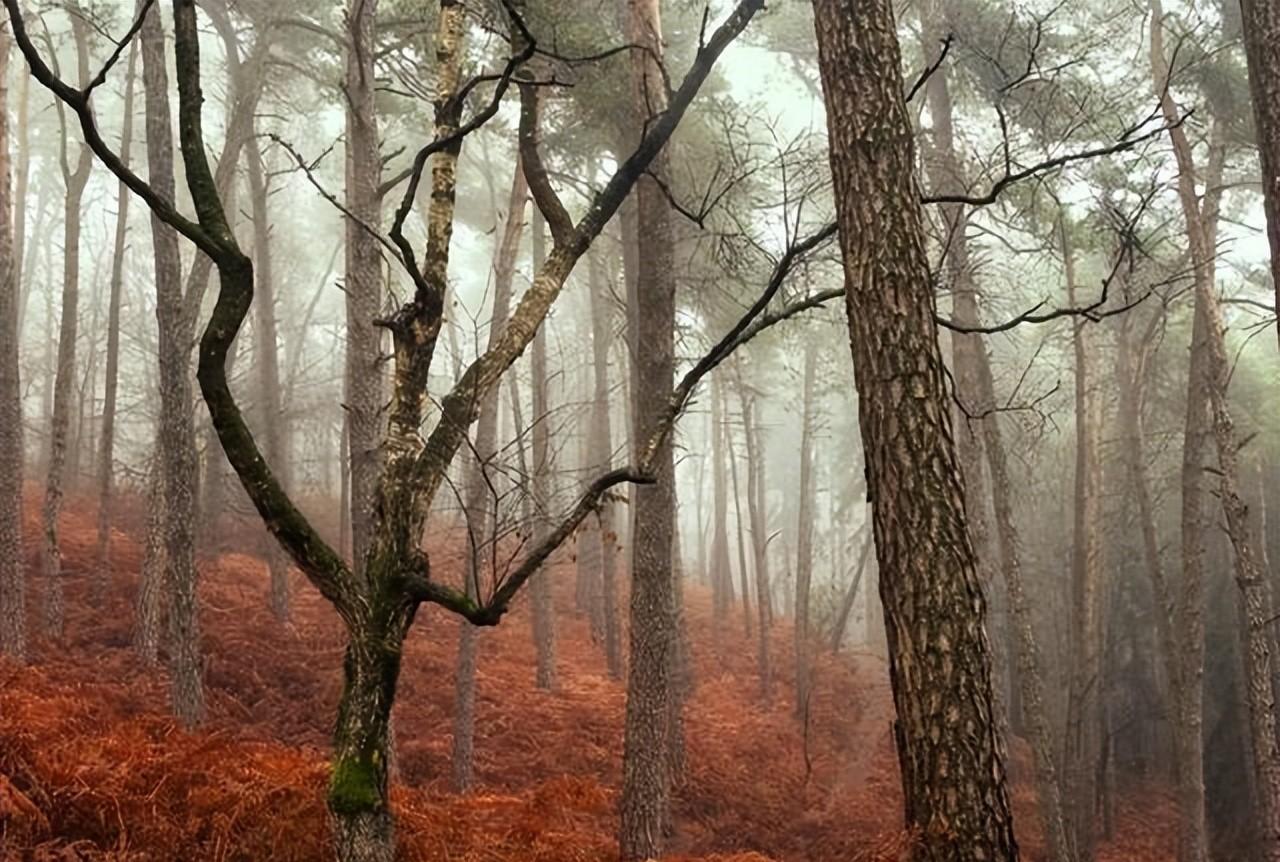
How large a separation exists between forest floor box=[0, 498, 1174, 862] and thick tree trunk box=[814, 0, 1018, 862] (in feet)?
1.16

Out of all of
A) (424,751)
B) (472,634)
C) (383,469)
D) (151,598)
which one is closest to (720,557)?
(472,634)

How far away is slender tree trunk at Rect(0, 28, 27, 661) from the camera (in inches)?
354

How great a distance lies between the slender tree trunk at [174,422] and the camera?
827cm

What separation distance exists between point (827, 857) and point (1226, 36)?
10571 mm

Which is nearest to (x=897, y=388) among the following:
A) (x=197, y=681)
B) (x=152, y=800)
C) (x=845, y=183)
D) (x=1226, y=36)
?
(x=845, y=183)

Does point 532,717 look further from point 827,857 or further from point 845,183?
point 845,183

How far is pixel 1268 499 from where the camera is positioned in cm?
1895

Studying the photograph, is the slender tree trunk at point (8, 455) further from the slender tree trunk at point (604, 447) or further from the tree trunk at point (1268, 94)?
the tree trunk at point (1268, 94)

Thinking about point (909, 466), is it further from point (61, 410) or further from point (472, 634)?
point (61, 410)

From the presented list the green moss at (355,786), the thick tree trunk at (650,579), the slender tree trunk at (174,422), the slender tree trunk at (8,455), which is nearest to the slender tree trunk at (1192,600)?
the thick tree trunk at (650,579)

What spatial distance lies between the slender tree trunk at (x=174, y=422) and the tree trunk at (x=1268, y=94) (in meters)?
8.04

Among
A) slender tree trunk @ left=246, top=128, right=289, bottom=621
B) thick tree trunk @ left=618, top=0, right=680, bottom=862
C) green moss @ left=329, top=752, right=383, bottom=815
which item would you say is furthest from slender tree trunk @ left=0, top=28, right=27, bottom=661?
green moss @ left=329, top=752, right=383, bottom=815

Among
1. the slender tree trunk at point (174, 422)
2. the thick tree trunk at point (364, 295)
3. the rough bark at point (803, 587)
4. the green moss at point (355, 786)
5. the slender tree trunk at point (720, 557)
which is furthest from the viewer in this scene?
the slender tree trunk at point (720, 557)

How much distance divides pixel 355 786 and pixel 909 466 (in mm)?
2607
